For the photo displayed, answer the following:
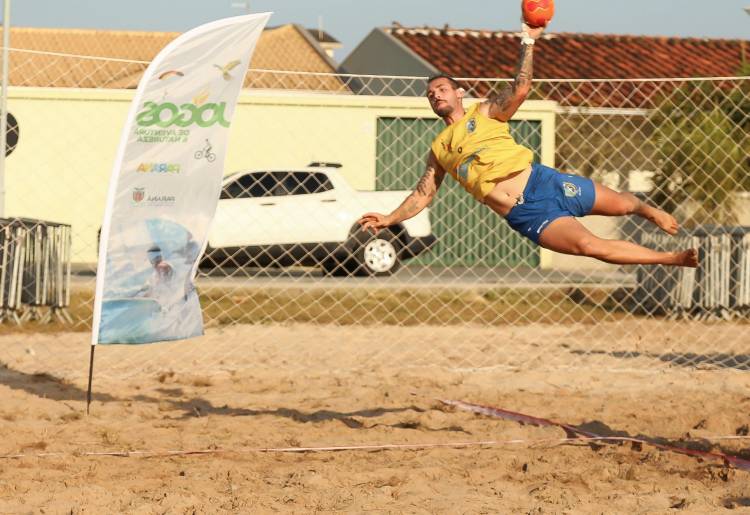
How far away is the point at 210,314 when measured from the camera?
12227 millimetres

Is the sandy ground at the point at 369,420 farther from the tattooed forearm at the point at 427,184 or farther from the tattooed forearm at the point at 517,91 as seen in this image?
the tattooed forearm at the point at 517,91

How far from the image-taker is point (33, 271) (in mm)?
11258

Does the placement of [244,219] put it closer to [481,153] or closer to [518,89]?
[481,153]

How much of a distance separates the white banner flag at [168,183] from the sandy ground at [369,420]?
2.20 ft

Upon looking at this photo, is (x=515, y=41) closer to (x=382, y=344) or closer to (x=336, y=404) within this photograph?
(x=382, y=344)

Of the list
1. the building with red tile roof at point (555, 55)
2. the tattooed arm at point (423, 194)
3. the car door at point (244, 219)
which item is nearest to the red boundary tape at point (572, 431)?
the tattooed arm at point (423, 194)

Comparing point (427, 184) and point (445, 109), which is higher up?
point (445, 109)

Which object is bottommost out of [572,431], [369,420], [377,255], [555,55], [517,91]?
[377,255]

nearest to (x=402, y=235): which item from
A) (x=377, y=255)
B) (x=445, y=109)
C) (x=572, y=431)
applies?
(x=377, y=255)

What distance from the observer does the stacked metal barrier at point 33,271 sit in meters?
11.1

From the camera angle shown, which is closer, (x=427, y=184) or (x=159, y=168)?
(x=427, y=184)

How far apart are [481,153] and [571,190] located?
50 centimetres

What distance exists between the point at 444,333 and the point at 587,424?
4061 millimetres

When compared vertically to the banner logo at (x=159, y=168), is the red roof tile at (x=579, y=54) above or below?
above
